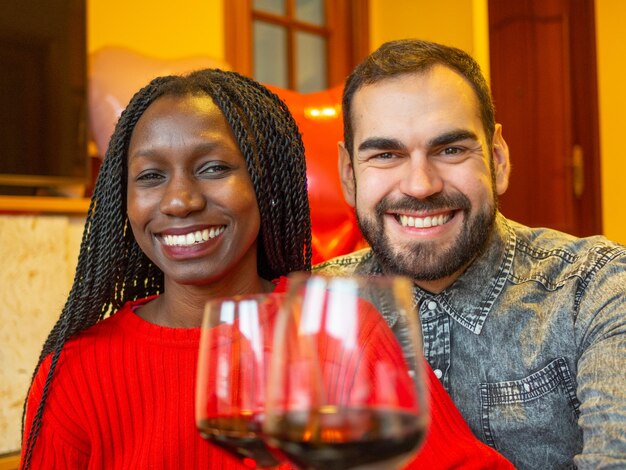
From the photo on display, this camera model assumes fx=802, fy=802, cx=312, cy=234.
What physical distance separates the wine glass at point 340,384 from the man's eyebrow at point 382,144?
793 mm

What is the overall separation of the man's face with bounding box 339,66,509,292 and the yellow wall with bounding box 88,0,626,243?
1693 millimetres

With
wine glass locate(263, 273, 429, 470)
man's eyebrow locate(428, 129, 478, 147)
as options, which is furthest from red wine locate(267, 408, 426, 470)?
man's eyebrow locate(428, 129, 478, 147)

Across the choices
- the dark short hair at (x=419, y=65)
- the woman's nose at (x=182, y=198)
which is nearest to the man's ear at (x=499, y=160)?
the dark short hair at (x=419, y=65)

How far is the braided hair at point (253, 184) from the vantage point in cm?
118

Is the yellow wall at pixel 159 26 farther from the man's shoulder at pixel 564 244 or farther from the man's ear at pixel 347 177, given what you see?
the man's shoulder at pixel 564 244

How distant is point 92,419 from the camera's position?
1.09 m

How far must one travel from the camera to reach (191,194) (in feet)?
3.59

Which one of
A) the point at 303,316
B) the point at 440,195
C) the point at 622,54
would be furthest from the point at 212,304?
the point at 622,54

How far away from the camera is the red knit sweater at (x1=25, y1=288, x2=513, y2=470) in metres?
1.04

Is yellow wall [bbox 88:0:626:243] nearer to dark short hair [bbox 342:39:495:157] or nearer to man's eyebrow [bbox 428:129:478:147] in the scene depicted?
dark short hair [bbox 342:39:495:157]

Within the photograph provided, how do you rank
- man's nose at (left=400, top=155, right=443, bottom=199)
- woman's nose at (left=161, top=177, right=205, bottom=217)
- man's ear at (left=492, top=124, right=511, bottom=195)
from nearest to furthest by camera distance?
woman's nose at (left=161, top=177, right=205, bottom=217), man's nose at (left=400, top=155, right=443, bottom=199), man's ear at (left=492, top=124, right=511, bottom=195)

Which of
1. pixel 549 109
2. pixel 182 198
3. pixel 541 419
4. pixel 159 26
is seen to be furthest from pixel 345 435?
pixel 549 109

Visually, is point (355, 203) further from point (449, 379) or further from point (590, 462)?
point (590, 462)

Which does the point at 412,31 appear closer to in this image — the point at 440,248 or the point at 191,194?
the point at 440,248
